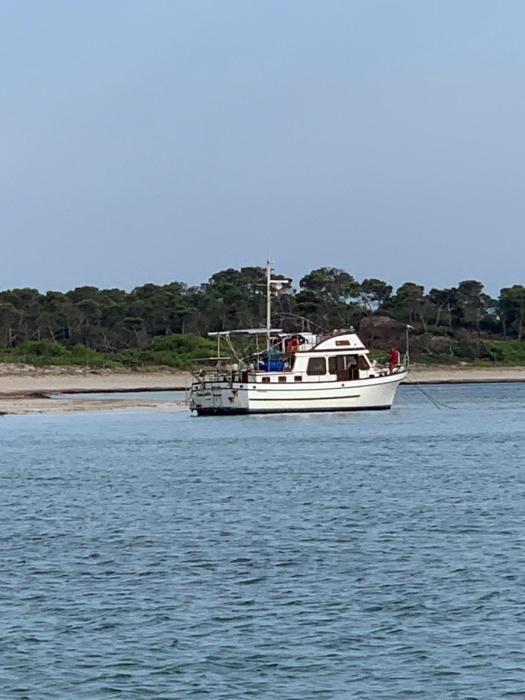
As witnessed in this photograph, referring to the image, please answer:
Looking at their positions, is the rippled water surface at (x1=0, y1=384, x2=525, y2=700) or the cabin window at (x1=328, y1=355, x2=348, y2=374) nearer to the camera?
the rippled water surface at (x1=0, y1=384, x2=525, y2=700)

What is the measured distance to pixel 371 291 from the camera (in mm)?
135250

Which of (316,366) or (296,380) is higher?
(316,366)

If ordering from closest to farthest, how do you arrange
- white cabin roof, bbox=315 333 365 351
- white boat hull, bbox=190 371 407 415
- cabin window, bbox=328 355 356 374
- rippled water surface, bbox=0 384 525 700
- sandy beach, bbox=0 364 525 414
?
1. rippled water surface, bbox=0 384 525 700
2. white cabin roof, bbox=315 333 365 351
3. white boat hull, bbox=190 371 407 415
4. cabin window, bbox=328 355 356 374
5. sandy beach, bbox=0 364 525 414

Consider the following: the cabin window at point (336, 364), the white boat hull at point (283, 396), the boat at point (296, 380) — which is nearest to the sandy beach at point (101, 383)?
the white boat hull at point (283, 396)

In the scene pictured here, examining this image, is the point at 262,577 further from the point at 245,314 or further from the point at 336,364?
the point at 245,314

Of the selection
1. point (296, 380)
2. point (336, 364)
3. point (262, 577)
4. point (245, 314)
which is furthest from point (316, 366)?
point (245, 314)

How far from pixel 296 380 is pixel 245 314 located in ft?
202

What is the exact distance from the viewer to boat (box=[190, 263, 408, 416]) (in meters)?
59.4

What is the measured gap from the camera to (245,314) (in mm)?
121562

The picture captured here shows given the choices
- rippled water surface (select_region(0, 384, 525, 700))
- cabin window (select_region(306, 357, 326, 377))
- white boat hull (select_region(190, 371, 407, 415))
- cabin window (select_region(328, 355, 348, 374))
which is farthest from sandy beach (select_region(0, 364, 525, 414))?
rippled water surface (select_region(0, 384, 525, 700))

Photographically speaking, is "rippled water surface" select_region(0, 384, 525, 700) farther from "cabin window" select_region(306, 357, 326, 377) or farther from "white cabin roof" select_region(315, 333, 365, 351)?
"cabin window" select_region(306, 357, 326, 377)

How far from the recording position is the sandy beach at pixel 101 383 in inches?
2650

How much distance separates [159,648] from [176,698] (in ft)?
6.49

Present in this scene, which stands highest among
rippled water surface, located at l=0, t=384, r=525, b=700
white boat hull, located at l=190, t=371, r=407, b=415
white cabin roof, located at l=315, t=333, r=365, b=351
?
white cabin roof, located at l=315, t=333, r=365, b=351
